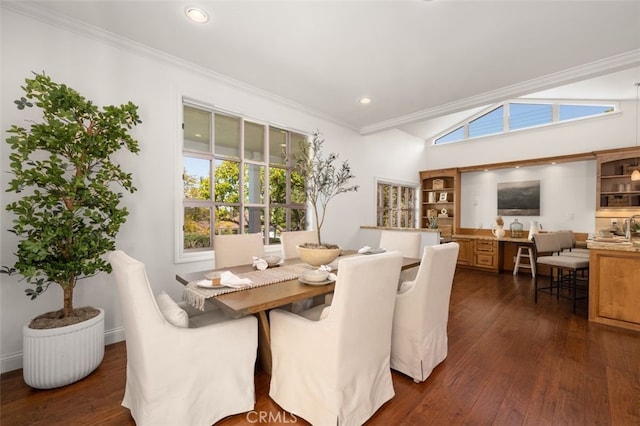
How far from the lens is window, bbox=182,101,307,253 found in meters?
3.26

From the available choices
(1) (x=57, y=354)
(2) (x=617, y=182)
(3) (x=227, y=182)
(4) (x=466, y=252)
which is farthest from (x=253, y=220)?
(2) (x=617, y=182)

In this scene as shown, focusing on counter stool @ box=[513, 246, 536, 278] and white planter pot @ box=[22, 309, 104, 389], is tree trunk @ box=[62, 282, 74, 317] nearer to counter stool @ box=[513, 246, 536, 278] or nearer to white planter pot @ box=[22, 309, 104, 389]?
white planter pot @ box=[22, 309, 104, 389]

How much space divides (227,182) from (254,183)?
1.36ft

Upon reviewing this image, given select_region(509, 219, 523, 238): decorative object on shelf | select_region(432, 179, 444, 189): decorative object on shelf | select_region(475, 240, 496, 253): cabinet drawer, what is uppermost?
select_region(432, 179, 444, 189): decorative object on shelf

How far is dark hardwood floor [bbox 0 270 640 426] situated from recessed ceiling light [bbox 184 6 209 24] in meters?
2.93

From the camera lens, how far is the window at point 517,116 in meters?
5.24

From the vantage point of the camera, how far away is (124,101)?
2.66 m

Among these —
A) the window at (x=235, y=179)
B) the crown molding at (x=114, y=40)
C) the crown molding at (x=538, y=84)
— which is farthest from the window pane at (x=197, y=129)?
the crown molding at (x=538, y=84)

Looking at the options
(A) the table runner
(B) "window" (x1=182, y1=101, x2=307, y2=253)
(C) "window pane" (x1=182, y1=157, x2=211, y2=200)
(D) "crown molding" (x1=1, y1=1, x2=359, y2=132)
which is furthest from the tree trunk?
(D) "crown molding" (x1=1, y1=1, x2=359, y2=132)

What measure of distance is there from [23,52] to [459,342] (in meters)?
4.51

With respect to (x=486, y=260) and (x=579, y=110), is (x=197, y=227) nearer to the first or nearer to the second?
(x=486, y=260)

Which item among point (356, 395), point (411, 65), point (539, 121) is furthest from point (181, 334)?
point (539, 121)

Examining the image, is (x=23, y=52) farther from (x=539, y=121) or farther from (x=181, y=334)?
(x=539, y=121)

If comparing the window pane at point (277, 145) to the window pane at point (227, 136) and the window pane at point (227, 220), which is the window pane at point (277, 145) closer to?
the window pane at point (227, 136)
